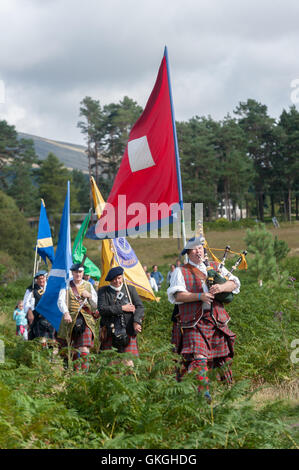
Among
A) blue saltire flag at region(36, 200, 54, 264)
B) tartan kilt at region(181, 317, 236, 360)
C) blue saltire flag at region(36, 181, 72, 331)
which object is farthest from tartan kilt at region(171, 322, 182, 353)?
blue saltire flag at region(36, 200, 54, 264)

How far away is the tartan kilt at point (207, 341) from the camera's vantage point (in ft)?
23.1

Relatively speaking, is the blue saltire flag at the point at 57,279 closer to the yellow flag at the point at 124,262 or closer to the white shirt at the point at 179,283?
the yellow flag at the point at 124,262

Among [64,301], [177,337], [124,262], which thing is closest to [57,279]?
[64,301]

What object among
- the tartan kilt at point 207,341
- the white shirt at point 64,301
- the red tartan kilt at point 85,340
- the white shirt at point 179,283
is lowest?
the red tartan kilt at point 85,340

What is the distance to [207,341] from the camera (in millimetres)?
7156

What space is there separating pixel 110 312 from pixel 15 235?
159 ft

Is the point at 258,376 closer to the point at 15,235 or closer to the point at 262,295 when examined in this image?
the point at 262,295

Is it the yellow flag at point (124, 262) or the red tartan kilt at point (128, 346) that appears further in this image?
the yellow flag at point (124, 262)

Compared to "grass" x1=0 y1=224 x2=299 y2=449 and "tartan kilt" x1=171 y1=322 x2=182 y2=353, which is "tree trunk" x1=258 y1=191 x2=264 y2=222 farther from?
"grass" x1=0 y1=224 x2=299 y2=449

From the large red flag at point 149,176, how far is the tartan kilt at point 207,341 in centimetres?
203

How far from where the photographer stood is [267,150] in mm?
82812

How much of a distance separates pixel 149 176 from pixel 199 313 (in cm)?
282

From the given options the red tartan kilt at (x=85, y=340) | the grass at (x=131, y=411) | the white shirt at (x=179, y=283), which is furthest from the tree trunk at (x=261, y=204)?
the grass at (x=131, y=411)

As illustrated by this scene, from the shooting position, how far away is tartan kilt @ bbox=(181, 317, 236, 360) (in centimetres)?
705
